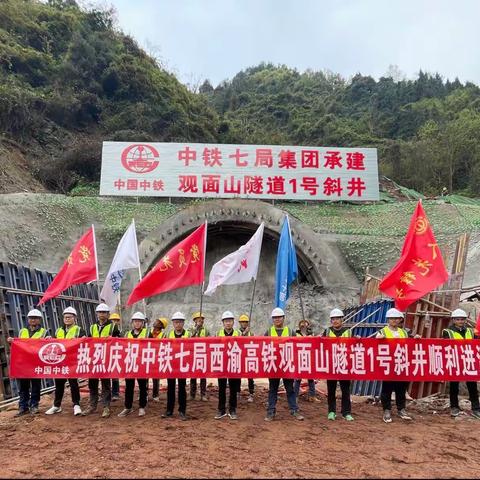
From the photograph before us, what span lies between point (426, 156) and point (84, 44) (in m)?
26.2

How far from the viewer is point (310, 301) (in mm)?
18000

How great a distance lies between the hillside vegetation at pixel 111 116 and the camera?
99.6ft

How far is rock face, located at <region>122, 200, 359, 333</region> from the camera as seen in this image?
58.9 feet

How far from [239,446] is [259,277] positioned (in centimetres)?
1364

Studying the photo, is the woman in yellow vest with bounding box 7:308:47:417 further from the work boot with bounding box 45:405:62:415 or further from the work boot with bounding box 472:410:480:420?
the work boot with bounding box 472:410:480:420

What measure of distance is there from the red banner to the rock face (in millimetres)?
9669

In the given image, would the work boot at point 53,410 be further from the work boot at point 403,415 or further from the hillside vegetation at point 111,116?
the hillside vegetation at point 111,116

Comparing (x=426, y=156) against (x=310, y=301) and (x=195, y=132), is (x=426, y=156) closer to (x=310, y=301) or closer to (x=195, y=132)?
(x=195, y=132)

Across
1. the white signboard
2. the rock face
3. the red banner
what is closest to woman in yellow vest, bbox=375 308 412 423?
the red banner

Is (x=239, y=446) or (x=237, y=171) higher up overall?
(x=237, y=171)

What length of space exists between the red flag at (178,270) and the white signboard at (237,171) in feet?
38.2

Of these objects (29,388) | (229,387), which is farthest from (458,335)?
(29,388)

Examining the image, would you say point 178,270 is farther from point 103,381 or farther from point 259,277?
point 259,277

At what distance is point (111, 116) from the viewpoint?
114ft
